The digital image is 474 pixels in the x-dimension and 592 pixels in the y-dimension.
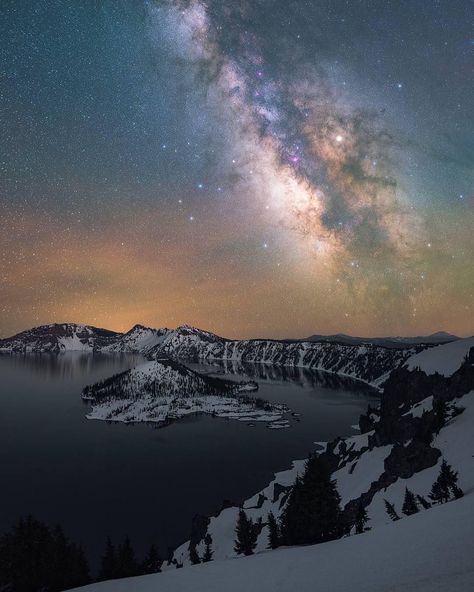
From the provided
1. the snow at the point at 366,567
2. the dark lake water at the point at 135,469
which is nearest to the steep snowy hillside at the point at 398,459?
the dark lake water at the point at 135,469

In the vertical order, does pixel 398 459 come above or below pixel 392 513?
above

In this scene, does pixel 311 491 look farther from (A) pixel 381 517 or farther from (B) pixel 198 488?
(B) pixel 198 488

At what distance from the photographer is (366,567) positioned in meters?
15.5

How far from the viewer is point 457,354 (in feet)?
340

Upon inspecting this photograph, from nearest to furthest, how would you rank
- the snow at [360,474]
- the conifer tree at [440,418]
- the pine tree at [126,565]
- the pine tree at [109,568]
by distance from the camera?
the pine tree at [126,565] < the pine tree at [109,568] < the conifer tree at [440,418] < the snow at [360,474]

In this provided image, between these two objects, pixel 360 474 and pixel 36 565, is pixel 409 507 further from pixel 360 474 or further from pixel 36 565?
pixel 36 565

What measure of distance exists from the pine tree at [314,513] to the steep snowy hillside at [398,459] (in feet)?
34.8

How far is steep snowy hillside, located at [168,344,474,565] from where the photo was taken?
50.2 m

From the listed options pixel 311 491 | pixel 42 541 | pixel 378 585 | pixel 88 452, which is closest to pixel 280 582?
pixel 378 585

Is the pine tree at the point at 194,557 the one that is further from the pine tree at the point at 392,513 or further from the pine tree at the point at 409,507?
the pine tree at the point at 409,507

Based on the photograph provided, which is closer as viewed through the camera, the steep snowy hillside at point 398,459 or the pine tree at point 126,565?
the pine tree at point 126,565

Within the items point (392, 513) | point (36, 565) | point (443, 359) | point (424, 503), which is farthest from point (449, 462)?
point (443, 359)

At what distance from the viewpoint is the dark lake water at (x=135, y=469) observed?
86.9m

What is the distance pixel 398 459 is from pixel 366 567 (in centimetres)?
4901
